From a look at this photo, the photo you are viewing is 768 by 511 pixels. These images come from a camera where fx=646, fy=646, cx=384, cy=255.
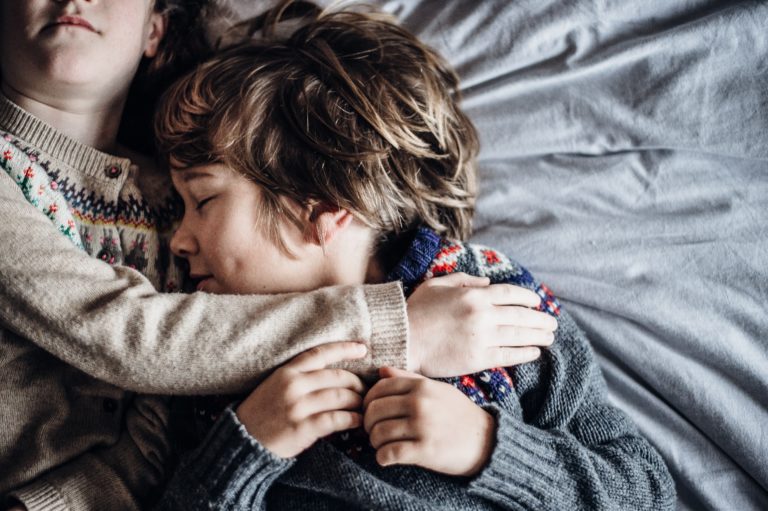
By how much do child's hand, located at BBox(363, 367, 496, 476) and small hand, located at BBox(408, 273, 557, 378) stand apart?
Result: 64 mm

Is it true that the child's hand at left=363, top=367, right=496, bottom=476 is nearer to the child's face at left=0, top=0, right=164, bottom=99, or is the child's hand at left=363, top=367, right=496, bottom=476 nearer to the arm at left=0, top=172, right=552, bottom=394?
the arm at left=0, top=172, right=552, bottom=394

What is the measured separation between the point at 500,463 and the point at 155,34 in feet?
3.29

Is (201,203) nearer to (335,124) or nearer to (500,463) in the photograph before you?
(335,124)

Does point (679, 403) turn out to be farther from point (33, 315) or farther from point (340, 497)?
point (33, 315)

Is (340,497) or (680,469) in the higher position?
(340,497)

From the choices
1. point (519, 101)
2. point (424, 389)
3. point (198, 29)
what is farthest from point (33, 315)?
point (519, 101)

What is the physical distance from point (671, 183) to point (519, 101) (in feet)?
1.03

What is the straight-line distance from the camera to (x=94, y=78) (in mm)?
1059

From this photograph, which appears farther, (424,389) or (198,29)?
(198,29)

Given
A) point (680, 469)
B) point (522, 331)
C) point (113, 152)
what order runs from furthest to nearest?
point (113, 152), point (680, 469), point (522, 331)

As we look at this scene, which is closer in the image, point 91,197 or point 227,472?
point 227,472

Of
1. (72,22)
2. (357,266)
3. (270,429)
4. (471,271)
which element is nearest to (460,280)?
(471,271)

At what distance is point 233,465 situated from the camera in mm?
857

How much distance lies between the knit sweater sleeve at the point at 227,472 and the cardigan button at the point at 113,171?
0.49 metres
